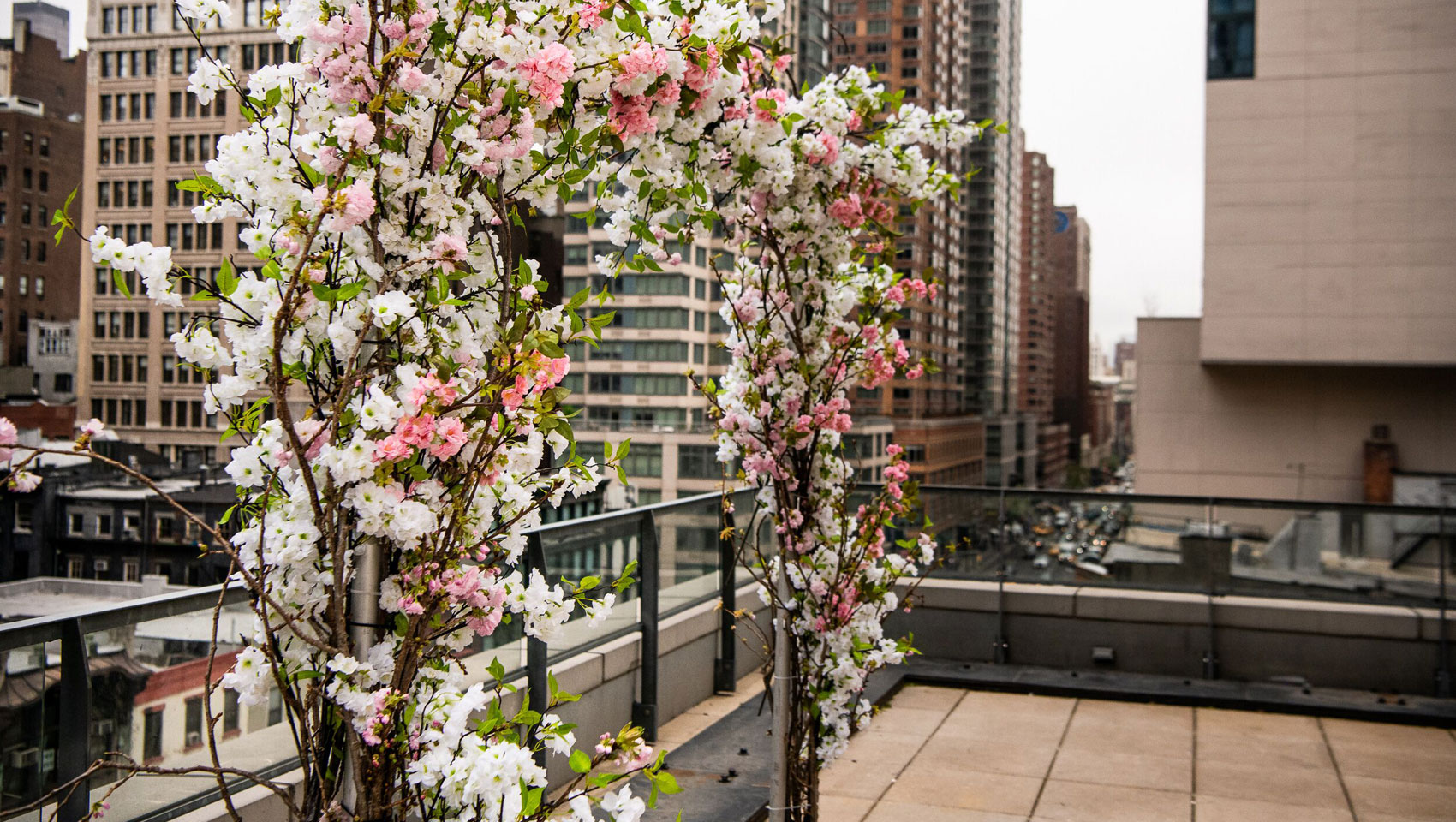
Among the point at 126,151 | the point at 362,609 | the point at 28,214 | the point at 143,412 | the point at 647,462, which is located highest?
the point at 126,151

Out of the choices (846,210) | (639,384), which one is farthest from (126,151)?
(846,210)

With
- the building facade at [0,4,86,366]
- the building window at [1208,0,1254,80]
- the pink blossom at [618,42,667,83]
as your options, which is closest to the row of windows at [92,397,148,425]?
the building facade at [0,4,86,366]

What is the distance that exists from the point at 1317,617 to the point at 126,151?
62.3 metres

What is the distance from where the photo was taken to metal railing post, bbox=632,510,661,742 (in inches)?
244

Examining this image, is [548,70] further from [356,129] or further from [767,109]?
[767,109]

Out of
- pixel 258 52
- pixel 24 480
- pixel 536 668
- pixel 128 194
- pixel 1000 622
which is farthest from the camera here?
pixel 128 194

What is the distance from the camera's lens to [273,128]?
209 cm

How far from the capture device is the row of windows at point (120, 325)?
52.5 metres

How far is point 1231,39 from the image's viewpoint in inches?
1061

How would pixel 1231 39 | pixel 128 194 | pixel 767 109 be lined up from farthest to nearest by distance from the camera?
pixel 128 194 → pixel 1231 39 → pixel 767 109

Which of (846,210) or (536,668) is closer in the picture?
(846,210)

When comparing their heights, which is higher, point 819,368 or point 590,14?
point 590,14

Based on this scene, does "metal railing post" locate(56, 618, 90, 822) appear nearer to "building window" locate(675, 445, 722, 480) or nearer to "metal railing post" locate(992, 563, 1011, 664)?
"metal railing post" locate(992, 563, 1011, 664)

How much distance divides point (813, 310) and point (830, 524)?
875 mm
